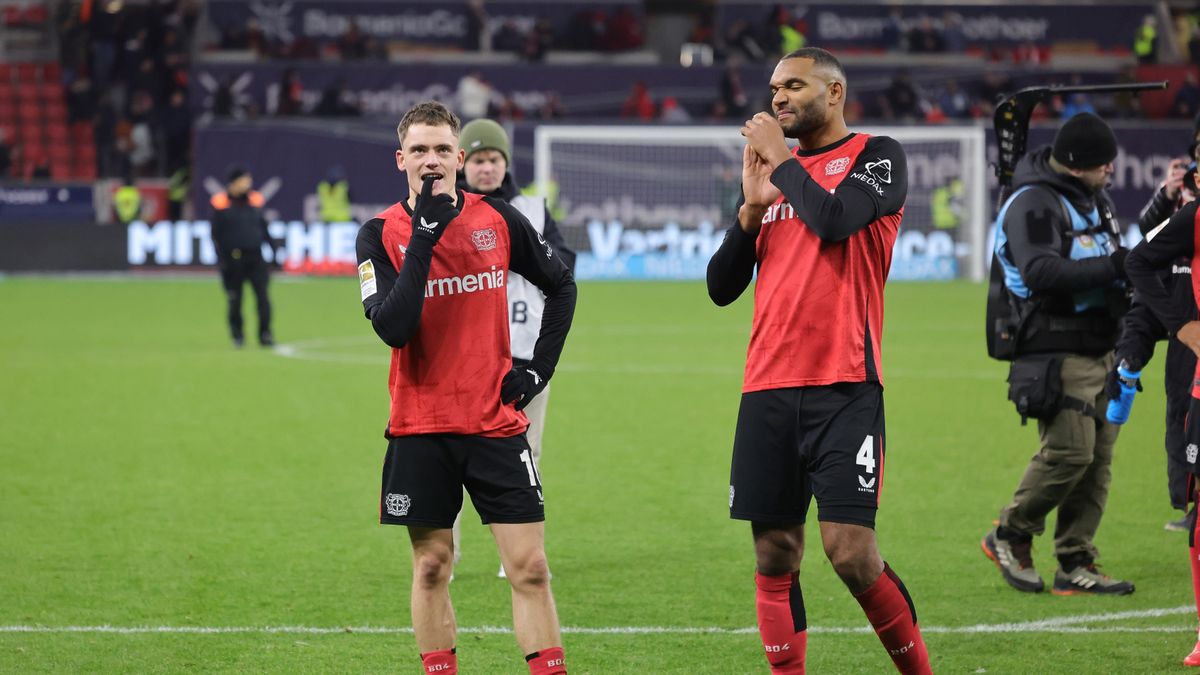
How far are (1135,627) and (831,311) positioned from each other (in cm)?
248

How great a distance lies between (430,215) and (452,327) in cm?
37

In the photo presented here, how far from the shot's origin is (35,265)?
27.1m

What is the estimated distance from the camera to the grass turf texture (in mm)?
5938

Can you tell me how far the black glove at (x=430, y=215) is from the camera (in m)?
4.54

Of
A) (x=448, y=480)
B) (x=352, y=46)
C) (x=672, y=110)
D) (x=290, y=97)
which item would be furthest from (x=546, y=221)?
(x=352, y=46)

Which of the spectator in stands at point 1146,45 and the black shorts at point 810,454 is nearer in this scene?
the black shorts at point 810,454

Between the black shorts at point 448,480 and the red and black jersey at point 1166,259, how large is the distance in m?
2.46

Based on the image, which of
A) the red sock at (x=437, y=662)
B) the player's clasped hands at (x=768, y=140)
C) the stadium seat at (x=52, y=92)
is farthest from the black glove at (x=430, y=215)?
the stadium seat at (x=52, y=92)

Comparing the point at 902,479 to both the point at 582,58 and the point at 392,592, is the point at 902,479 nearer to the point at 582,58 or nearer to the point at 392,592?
the point at 392,592

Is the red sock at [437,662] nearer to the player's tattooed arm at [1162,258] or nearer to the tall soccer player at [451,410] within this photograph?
the tall soccer player at [451,410]

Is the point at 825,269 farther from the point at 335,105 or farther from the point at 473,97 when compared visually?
the point at 335,105

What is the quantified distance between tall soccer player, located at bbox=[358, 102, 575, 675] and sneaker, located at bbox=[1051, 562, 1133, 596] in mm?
2976

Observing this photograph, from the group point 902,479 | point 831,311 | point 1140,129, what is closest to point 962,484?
point 902,479

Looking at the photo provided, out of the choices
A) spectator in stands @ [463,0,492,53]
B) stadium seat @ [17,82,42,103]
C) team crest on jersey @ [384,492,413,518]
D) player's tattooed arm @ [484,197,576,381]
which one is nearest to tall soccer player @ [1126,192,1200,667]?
player's tattooed arm @ [484,197,576,381]
